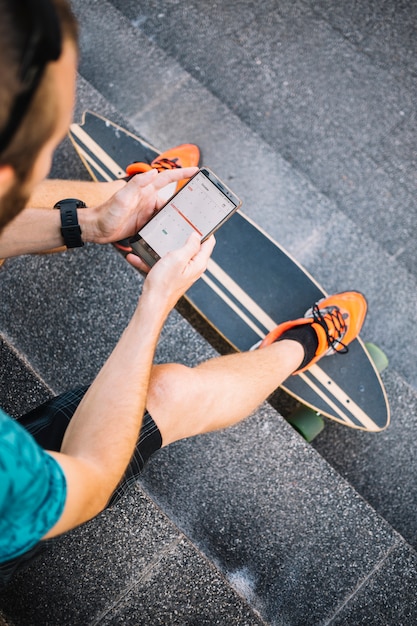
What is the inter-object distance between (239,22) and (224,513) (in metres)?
2.98

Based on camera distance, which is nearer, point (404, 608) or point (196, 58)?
point (404, 608)

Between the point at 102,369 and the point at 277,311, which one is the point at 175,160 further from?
the point at 102,369

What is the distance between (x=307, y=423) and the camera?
3.08 metres

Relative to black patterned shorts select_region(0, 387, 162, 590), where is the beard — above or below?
above

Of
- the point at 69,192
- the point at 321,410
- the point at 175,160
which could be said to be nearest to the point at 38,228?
the point at 69,192

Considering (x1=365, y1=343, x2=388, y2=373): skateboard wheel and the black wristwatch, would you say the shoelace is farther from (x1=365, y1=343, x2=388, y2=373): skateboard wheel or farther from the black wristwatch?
the black wristwatch

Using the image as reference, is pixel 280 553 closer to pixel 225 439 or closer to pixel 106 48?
pixel 225 439

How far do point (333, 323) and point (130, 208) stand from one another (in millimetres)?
1238

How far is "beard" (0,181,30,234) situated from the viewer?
113cm

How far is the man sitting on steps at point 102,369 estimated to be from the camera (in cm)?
103

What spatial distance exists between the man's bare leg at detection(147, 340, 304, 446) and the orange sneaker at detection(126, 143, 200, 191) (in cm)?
108

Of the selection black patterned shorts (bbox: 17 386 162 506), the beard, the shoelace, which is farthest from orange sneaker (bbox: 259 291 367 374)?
the beard

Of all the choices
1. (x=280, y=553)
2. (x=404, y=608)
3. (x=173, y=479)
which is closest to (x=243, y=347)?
(x=173, y=479)

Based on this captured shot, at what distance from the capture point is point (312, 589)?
8.05 feet
